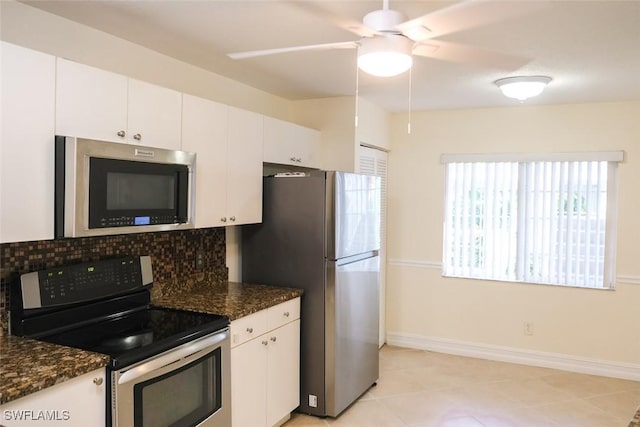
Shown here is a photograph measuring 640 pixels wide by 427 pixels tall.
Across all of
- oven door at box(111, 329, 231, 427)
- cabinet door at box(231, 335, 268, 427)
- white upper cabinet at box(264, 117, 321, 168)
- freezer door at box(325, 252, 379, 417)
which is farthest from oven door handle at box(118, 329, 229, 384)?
white upper cabinet at box(264, 117, 321, 168)

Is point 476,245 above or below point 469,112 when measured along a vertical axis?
below

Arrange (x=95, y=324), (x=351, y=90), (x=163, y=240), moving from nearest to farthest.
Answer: (x=95, y=324)
(x=163, y=240)
(x=351, y=90)

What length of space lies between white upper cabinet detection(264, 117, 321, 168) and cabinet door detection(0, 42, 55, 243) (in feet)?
5.08

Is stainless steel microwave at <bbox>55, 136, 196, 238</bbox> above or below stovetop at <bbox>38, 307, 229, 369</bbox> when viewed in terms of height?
above

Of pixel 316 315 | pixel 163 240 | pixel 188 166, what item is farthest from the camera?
pixel 316 315

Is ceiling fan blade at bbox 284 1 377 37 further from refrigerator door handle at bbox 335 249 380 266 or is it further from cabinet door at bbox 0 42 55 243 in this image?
refrigerator door handle at bbox 335 249 380 266

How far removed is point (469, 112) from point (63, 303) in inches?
149

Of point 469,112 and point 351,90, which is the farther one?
point 469,112

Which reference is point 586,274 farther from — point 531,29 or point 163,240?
point 163,240

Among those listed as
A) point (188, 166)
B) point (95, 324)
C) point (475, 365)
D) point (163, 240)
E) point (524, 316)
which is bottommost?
point (475, 365)

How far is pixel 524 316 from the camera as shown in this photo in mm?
4441

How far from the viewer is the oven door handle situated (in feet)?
6.30

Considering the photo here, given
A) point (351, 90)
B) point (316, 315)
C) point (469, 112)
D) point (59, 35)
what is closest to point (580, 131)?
point (469, 112)

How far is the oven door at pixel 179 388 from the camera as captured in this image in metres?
1.91
